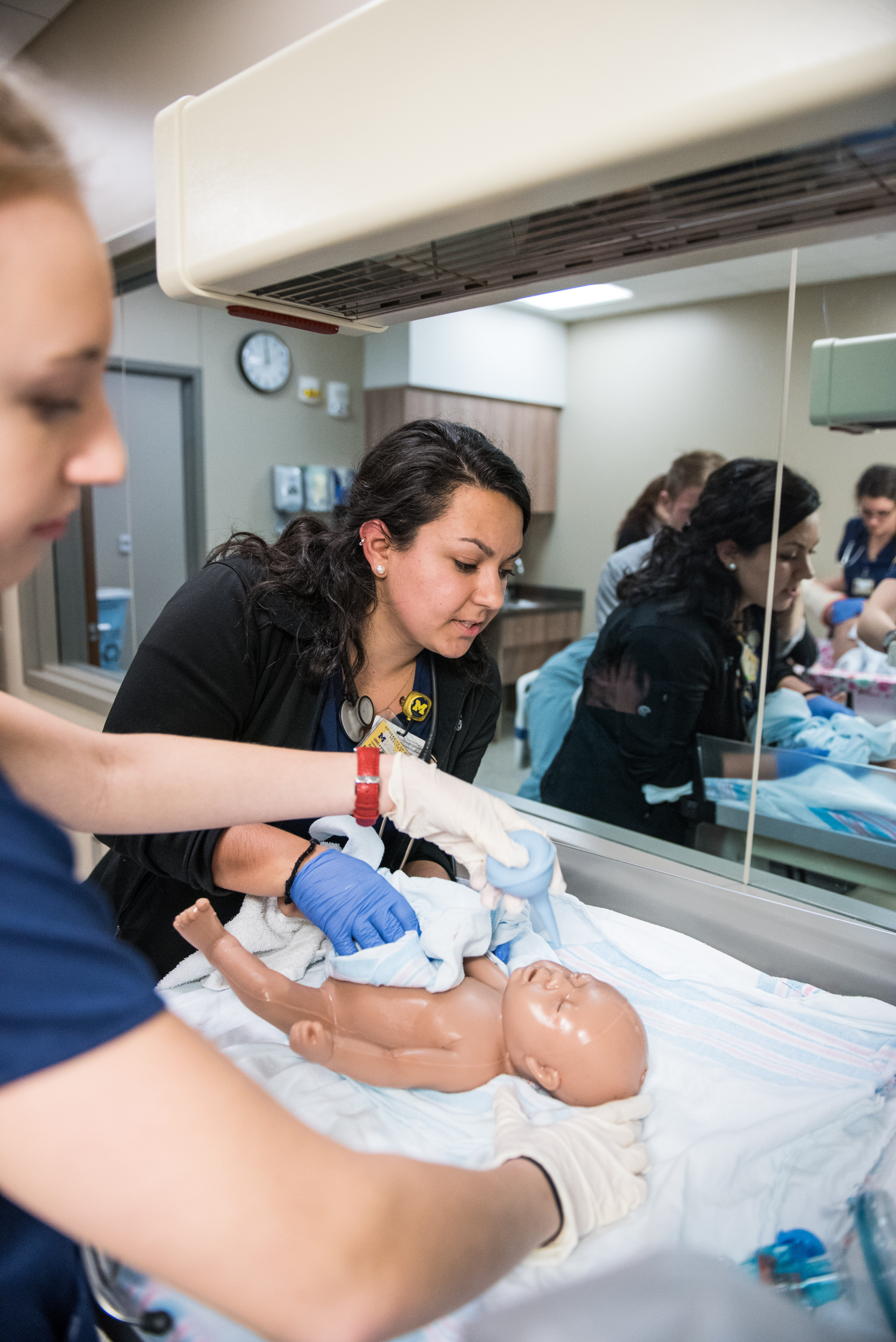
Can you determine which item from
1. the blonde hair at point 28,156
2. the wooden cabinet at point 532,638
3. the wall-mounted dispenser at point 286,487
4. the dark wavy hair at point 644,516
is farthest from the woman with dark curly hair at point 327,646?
the wall-mounted dispenser at point 286,487

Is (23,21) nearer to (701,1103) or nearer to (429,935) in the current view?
(429,935)

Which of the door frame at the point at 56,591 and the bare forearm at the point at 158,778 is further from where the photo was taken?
the door frame at the point at 56,591

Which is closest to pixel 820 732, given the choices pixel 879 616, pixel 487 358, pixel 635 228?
pixel 879 616

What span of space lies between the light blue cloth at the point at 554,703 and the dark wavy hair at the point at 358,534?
1420 millimetres

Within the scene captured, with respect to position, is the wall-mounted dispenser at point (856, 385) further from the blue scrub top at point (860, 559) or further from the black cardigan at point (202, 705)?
the blue scrub top at point (860, 559)

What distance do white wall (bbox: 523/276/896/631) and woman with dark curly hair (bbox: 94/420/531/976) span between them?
106cm

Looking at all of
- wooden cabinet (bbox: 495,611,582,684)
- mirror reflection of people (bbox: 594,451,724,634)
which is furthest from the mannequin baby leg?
wooden cabinet (bbox: 495,611,582,684)

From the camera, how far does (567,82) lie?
56 cm

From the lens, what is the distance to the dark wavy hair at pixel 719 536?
231 cm

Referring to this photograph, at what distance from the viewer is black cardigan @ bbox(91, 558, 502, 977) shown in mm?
1343

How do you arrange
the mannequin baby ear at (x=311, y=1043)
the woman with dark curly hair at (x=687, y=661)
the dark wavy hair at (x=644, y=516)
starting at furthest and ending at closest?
the dark wavy hair at (x=644, y=516)
the woman with dark curly hair at (x=687, y=661)
the mannequin baby ear at (x=311, y=1043)

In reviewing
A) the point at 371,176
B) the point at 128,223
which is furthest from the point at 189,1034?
the point at 128,223

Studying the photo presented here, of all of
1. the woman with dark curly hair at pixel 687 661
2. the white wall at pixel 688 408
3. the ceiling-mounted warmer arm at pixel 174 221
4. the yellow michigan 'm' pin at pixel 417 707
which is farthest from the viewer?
the woman with dark curly hair at pixel 687 661

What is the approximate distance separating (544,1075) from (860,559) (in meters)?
1.77
